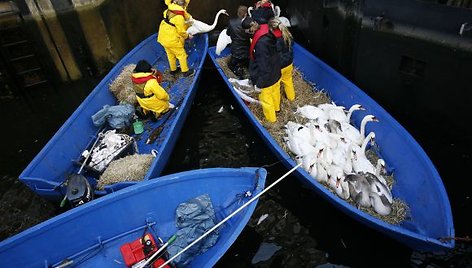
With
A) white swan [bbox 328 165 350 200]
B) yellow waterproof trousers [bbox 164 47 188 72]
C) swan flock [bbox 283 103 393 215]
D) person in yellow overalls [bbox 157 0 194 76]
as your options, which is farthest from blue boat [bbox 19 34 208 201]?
white swan [bbox 328 165 350 200]

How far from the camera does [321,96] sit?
7609 mm

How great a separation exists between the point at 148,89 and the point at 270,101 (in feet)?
8.21

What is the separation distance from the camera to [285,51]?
258 inches

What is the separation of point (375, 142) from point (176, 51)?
517 cm

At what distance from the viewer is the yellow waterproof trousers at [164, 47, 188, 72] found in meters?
8.54

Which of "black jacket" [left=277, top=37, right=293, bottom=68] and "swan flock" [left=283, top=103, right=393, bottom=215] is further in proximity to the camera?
"black jacket" [left=277, top=37, right=293, bottom=68]

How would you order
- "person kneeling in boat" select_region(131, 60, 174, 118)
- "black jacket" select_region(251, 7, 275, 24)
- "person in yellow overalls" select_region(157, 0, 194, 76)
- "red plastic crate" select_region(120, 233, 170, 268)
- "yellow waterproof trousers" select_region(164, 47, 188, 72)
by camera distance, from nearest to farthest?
"red plastic crate" select_region(120, 233, 170, 268) → "black jacket" select_region(251, 7, 275, 24) → "person kneeling in boat" select_region(131, 60, 174, 118) → "person in yellow overalls" select_region(157, 0, 194, 76) → "yellow waterproof trousers" select_region(164, 47, 188, 72)

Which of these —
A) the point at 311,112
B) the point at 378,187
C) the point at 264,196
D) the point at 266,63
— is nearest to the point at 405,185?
the point at 378,187

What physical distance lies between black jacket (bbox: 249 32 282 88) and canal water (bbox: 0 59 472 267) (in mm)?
1756

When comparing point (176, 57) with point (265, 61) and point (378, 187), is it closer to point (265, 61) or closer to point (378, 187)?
point (265, 61)

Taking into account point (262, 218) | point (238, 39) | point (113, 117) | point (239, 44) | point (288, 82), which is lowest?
point (262, 218)

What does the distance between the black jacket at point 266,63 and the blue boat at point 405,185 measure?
86 cm

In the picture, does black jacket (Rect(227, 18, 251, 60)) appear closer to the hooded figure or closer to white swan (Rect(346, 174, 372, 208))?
the hooded figure

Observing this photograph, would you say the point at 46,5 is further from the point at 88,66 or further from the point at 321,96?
the point at 321,96
